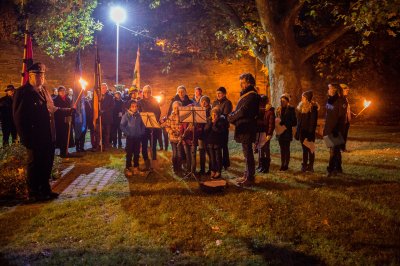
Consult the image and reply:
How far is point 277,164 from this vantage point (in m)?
10.7

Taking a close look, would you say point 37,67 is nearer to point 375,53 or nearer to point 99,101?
point 99,101

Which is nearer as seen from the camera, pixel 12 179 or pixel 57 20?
pixel 12 179

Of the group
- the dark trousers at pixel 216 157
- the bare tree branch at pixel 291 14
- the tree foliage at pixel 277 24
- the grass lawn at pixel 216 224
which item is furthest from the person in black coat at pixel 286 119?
the bare tree branch at pixel 291 14

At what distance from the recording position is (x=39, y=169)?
23.8 ft

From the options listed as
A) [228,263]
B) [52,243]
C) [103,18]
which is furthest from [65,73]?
[228,263]

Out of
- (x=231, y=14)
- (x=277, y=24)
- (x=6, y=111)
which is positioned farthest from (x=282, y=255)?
(x=231, y=14)

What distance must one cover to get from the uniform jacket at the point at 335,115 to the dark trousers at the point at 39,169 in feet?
19.8

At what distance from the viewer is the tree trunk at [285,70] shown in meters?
16.1

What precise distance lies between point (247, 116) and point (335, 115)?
86.9 inches

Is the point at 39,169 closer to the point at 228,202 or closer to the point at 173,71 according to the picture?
the point at 228,202

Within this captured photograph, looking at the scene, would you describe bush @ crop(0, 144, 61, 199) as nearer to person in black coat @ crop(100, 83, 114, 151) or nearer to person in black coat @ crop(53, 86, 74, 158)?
person in black coat @ crop(53, 86, 74, 158)

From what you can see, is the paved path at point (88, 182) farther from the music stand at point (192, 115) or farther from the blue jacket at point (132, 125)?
the music stand at point (192, 115)

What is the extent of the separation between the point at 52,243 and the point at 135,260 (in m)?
1.37

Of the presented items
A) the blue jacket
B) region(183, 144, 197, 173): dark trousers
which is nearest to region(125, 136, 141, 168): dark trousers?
the blue jacket
